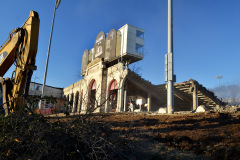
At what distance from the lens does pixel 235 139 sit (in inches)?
205

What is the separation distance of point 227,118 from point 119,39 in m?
21.6

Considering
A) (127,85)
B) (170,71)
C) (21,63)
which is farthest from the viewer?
(127,85)

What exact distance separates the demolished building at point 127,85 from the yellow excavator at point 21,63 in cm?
1191

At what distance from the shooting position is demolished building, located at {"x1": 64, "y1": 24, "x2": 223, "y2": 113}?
21031mm

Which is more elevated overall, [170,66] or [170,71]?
[170,66]

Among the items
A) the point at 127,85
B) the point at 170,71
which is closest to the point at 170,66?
Answer: the point at 170,71

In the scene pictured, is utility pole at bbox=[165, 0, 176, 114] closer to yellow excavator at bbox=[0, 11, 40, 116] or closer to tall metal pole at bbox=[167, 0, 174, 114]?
tall metal pole at bbox=[167, 0, 174, 114]

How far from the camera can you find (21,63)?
25.2 feet

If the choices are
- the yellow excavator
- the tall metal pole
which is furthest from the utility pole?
the yellow excavator

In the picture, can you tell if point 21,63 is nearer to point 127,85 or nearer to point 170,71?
point 170,71

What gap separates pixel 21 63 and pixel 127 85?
669 inches

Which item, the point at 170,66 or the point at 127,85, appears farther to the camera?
the point at 127,85

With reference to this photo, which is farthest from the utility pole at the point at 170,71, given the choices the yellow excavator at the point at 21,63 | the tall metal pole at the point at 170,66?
the yellow excavator at the point at 21,63

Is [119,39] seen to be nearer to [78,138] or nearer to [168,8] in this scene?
[168,8]
